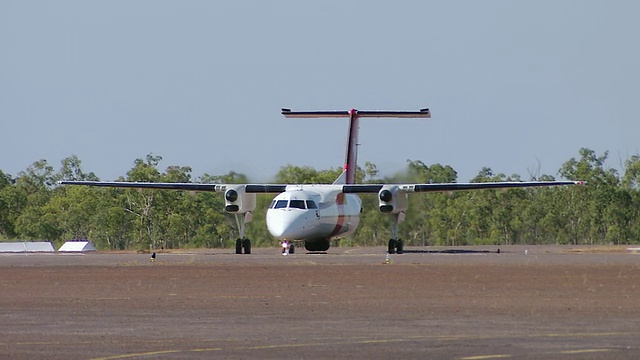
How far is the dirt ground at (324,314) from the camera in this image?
46.2ft

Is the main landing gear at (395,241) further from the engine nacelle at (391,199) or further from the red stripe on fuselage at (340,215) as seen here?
the red stripe on fuselage at (340,215)

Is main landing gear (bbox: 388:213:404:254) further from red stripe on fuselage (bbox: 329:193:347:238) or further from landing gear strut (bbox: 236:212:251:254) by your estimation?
landing gear strut (bbox: 236:212:251:254)

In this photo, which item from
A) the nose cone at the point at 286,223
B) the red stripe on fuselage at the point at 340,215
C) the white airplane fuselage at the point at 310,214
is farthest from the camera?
the red stripe on fuselage at the point at 340,215

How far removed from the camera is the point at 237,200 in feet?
175

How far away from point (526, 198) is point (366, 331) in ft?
271

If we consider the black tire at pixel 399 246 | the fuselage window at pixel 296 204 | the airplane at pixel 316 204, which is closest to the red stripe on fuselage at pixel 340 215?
the airplane at pixel 316 204

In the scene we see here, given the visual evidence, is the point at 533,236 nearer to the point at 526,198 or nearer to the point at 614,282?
the point at 526,198

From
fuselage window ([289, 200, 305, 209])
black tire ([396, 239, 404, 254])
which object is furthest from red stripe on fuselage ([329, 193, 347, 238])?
fuselage window ([289, 200, 305, 209])

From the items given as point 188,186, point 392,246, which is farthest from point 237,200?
point 392,246

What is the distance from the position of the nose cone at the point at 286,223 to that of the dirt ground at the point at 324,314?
647 inches

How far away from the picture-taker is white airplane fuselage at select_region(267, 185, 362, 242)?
5000cm

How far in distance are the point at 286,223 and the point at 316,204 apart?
6.41 ft

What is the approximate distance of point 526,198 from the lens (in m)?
97.5

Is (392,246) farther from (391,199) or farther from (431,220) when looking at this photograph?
(431,220)
